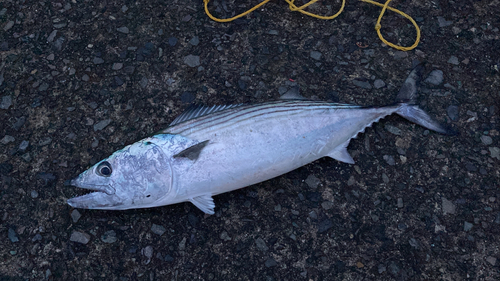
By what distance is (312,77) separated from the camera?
3.21 meters

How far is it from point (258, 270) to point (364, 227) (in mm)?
843

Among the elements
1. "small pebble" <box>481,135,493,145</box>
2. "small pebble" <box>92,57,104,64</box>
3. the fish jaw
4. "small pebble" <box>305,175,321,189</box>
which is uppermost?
"small pebble" <box>92,57,104,64</box>

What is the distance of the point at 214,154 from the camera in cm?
253

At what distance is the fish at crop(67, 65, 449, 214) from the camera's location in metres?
2.47

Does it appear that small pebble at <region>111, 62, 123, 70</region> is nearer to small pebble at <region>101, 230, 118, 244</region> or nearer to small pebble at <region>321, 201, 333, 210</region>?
small pebble at <region>101, 230, 118, 244</region>

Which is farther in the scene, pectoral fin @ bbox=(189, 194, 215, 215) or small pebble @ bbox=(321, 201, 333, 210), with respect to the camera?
small pebble @ bbox=(321, 201, 333, 210)

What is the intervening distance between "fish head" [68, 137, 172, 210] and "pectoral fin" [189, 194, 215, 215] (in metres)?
0.21

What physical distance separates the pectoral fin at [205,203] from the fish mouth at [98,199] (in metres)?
0.54

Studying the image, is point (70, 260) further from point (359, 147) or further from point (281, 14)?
point (281, 14)

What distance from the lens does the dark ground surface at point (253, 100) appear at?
259 centimetres

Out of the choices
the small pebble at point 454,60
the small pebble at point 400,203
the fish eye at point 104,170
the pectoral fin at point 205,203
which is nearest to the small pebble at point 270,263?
the pectoral fin at point 205,203

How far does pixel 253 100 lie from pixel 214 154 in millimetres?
790

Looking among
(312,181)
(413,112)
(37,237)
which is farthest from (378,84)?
(37,237)

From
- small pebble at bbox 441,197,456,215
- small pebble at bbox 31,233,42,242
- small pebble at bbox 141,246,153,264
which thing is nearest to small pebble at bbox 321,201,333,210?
small pebble at bbox 441,197,456,215
